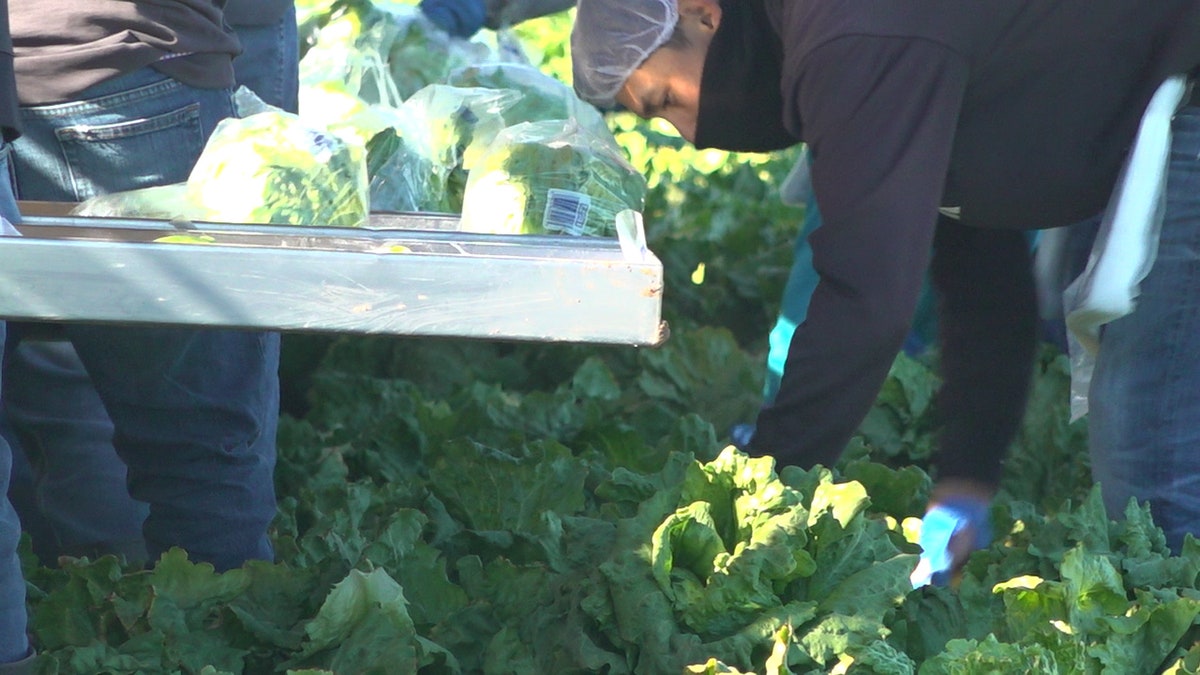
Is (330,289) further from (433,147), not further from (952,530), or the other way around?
(952,530)

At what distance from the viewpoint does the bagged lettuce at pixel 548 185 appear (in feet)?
7.18

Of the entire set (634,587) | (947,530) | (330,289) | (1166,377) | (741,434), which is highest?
(330,289)

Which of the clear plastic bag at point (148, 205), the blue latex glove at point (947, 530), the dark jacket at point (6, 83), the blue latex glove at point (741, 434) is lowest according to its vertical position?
the blue latex glove at point (741, 434)

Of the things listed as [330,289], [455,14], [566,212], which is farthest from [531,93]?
[330,289]

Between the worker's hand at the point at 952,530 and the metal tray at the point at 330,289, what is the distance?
1.15m

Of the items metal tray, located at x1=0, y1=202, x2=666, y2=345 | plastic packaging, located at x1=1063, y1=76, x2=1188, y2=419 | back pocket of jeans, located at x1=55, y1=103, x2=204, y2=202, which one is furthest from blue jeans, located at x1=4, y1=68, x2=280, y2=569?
plastic packaging, located at x1=1063, y1=76, x2=1188, y2=419

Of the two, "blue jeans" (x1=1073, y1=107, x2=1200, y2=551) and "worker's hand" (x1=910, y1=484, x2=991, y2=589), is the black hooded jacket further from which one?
"worker's hand" (x1=910, y1=484, x2=991, y2=589)

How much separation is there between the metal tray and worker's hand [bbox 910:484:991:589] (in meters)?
1.15

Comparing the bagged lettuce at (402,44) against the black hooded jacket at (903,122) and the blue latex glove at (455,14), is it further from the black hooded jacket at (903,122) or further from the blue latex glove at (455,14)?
the black hooded jacket at (903,122)

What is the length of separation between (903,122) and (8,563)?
1.32 metres

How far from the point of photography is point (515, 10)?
10.5 feet

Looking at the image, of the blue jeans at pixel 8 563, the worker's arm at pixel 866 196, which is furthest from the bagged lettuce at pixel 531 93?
the blue jeans at pixel 8 563

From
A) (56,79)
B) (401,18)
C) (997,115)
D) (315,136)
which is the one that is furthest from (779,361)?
(56,79)

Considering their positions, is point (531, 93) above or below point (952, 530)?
above
